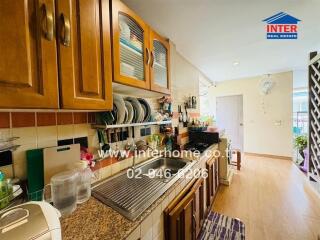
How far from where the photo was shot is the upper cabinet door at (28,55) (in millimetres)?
490

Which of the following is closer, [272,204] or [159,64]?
[159,64]

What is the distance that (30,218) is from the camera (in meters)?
0.46

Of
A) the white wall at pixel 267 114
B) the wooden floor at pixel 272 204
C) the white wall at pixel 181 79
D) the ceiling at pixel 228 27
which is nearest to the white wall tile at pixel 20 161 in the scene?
the ceiling at pixel 228 27

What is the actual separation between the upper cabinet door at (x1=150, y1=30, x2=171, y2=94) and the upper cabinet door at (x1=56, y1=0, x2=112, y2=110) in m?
0.44

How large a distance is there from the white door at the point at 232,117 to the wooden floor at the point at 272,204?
61.8 inches

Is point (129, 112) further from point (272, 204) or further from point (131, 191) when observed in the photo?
point (272, 204)

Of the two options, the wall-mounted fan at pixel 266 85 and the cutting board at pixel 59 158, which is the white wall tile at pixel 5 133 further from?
the wall-mounted fan at pixel 266 85

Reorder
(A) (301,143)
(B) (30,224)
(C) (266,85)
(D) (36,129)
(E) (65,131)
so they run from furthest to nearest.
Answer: (C) (266,85) < (A) (301,143) < (E) (65,131) < (D) (36,129) < (B) (30,224)

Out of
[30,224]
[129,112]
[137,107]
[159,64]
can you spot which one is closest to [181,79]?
[159,64]

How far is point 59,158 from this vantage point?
0.85 metres

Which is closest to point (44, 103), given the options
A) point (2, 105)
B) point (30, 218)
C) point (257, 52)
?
point (2, 105)

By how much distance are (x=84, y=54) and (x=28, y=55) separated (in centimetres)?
23

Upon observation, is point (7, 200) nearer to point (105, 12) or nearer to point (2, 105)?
point (2, 105)

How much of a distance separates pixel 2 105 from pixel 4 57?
0.52ft
